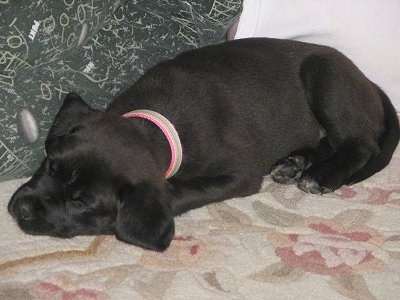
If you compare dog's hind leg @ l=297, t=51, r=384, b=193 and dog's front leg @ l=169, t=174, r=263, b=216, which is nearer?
dog's front leg @ l=169, t=174, r=263, b=216

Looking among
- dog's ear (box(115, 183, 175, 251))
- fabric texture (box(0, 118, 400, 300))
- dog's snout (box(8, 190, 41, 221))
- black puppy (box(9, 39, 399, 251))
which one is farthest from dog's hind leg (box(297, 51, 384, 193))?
dog's snout (box(8, 190, 41, 221))

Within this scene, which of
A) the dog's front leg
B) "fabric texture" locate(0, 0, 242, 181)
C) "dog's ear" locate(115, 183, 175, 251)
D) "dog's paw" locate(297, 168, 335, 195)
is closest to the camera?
"dog's ear" locate(115, 183, 175, 251)

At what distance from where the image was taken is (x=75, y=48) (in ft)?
7.41

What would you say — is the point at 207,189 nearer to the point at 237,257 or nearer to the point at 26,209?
the point at 237,257

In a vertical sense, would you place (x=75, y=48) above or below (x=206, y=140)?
above

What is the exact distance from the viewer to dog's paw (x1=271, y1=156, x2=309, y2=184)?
2.51 metres

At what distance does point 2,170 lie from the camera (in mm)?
2188

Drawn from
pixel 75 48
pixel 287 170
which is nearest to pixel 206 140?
pixel 287 170

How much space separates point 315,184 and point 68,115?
2.96 feet

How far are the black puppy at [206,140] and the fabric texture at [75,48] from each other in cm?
11

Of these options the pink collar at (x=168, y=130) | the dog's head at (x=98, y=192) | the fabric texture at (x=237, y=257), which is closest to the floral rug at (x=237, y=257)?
the fabric texture at (x=237, y=257)

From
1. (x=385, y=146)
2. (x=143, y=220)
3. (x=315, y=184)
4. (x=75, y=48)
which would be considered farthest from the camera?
(x=385, y=146)

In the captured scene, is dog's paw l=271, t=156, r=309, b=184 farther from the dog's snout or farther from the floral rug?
the dog's snout

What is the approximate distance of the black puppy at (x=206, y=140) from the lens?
193 cm
